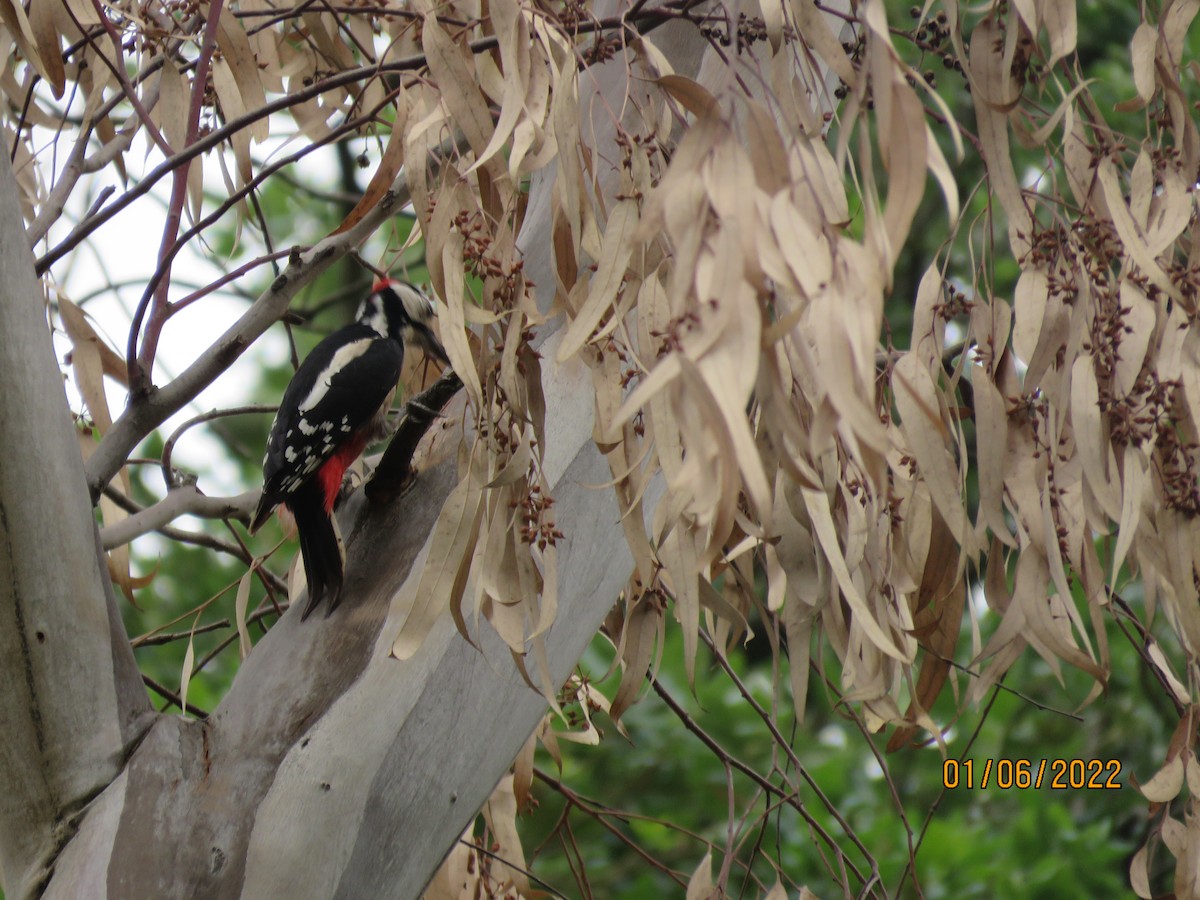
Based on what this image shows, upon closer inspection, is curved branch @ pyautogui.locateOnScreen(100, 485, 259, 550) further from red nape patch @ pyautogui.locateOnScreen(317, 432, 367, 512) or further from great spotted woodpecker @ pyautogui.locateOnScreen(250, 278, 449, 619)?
red nape patch @ pyautogui.locateOnScreen(317, 432, 367, 512)

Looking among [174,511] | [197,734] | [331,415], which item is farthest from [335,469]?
[197,734]

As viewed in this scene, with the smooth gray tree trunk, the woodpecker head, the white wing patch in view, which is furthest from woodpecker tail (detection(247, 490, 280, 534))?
the woodpecker head

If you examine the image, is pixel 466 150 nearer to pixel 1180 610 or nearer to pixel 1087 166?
pixel 1087 166

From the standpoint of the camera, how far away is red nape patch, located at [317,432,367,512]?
241 centimetres

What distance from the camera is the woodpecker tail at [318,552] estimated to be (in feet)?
5.51

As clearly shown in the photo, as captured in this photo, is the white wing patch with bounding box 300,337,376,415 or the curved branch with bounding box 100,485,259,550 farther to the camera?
the white wing patch with bounding box 300,337,376,415

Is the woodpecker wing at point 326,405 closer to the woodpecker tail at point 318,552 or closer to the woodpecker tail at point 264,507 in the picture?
the woodpecker tail at point 264,507

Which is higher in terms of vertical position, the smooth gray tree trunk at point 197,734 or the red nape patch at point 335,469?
the smooth gray tree trunk at point 197,734

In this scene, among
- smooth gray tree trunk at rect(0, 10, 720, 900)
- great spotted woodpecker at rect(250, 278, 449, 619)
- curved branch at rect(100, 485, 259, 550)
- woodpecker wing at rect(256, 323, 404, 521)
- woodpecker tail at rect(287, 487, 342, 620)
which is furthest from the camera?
woodpecker wing at rect(256, 323, 404, 521)

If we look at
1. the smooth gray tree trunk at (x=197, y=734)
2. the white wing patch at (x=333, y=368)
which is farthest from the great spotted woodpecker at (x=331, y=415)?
the smooth gray tree trunk at (x=197, y=734)

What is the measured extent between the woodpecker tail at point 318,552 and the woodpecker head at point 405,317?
3.32ft

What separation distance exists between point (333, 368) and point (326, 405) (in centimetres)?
16

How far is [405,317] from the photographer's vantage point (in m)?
3.20

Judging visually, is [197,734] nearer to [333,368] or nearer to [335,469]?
[335,469]
